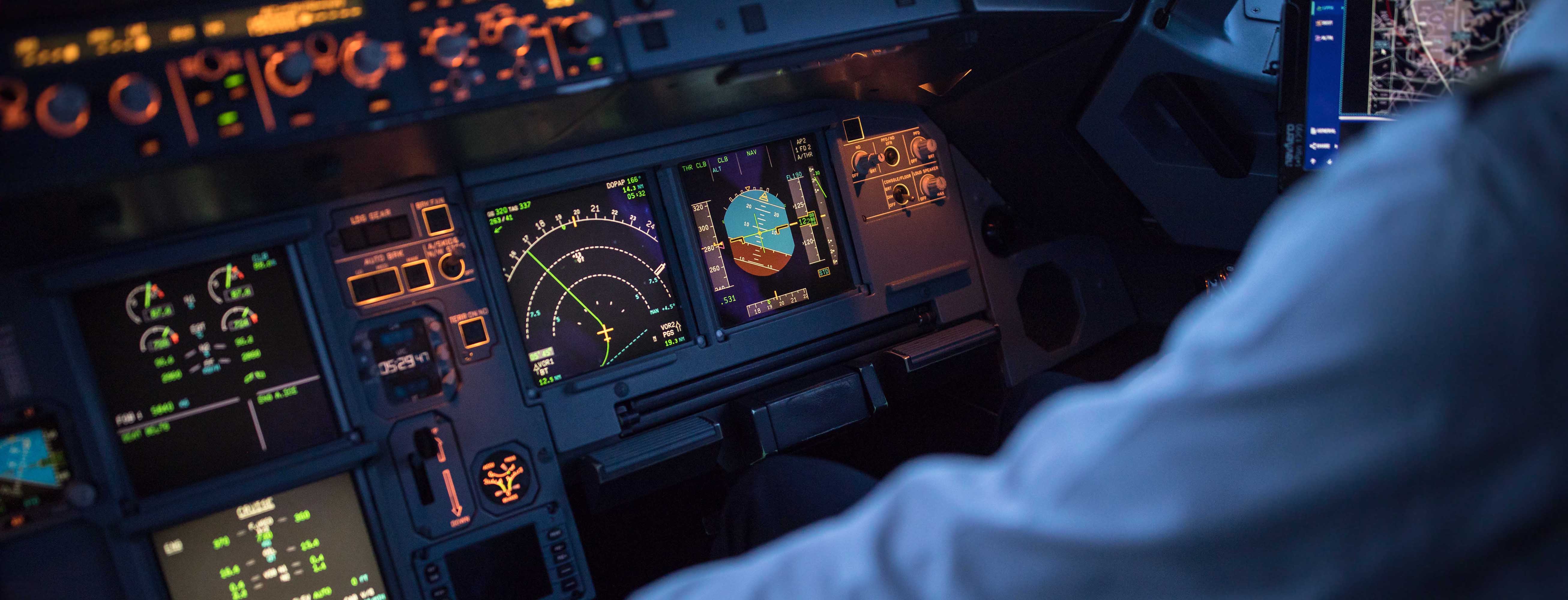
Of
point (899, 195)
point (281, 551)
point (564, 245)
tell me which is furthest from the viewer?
point (899, 195)

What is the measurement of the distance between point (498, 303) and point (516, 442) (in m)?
0.35

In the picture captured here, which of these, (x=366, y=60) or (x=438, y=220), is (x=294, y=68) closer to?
(x=366, y=60)

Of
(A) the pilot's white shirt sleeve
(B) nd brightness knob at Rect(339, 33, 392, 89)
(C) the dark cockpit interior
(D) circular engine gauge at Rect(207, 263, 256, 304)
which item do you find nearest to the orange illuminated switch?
(C) the dark cockpit interior

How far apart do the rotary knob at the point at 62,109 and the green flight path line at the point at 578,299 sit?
1.04 meters

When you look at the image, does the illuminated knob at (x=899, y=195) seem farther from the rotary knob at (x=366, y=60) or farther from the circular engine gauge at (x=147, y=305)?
the circular engine gauge at (x=147, y=305)

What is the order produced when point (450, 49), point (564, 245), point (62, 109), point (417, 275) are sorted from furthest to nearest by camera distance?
point (564, 245)
point (417, 275)
point (450, 49)
point (62, 109)

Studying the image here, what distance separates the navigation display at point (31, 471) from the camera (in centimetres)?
201

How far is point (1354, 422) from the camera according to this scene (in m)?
0.53

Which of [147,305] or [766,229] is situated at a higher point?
[147,305]

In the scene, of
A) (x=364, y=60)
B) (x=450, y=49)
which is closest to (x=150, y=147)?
(x=364, y=60)

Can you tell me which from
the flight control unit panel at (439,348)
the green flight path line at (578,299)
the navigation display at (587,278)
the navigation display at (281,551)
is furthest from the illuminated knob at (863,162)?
the navigation display at (281,551)

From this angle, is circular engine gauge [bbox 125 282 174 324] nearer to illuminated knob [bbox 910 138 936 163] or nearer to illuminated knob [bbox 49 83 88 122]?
illuminated knob [bbox 49 83 88 122]

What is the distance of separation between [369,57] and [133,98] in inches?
13.9

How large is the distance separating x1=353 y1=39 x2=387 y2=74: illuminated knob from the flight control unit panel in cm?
5
